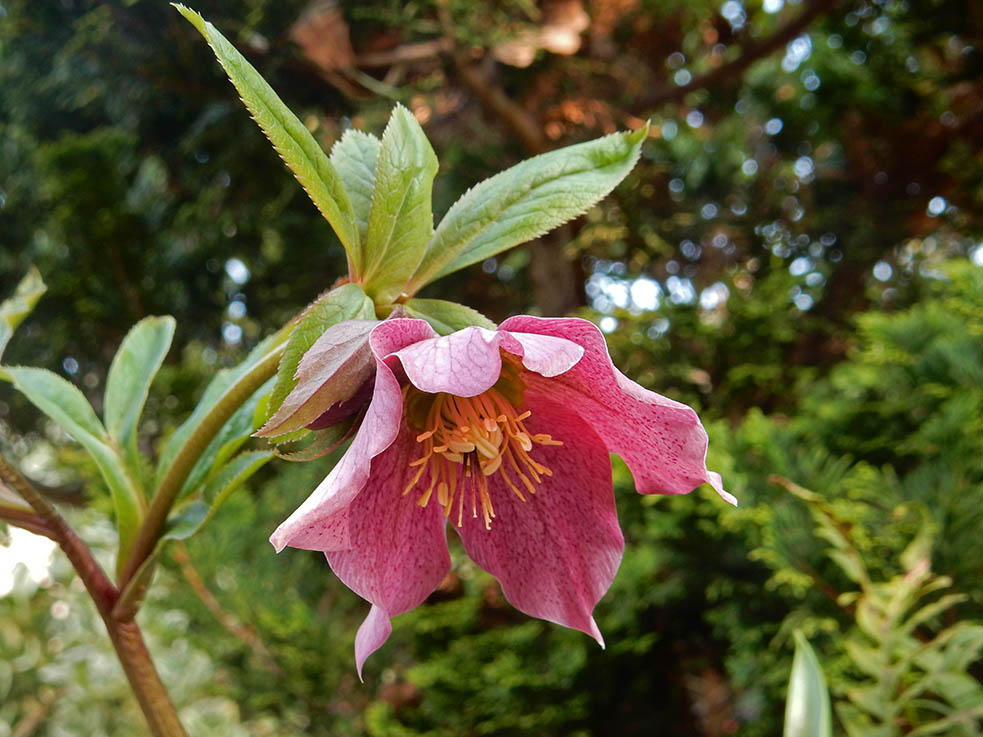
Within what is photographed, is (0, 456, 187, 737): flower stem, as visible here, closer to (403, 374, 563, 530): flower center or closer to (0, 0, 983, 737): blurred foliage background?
(403, 374, 563, 530): flower center

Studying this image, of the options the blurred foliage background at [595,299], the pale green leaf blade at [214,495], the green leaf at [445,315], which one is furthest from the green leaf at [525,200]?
the blurred foliage background at [595,299]

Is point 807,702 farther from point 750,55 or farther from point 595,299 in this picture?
point 750,55

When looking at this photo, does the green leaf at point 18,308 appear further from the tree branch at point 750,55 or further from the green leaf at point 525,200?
the tree branch at point 750,55

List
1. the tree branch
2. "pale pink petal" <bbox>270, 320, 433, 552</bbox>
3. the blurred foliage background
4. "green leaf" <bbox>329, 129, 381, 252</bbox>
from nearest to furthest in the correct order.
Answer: "pale pink petal" <bbox>270, 320, 433, 552</bbox> → "green leaf" <bbox>329, 129, 381, 252</bbox> → the blurred foliage background → the tree branch

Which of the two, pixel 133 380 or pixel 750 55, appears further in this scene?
pixel 750 55

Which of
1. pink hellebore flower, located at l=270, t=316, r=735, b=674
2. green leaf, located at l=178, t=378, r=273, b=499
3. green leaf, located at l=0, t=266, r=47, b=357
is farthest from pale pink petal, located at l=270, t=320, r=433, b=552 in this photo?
green leaf, located at l=0, t=266, r=47, b=357

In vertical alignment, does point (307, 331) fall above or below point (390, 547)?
above

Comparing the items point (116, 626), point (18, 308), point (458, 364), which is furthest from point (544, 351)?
point (18, 308)
